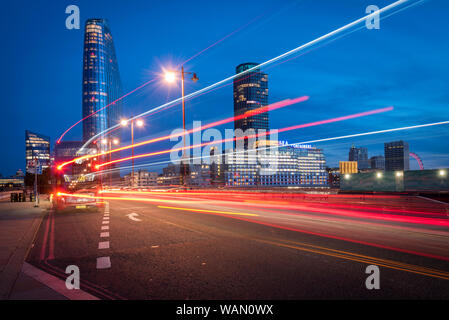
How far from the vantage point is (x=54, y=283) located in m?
5.11

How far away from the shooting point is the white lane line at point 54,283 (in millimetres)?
4508

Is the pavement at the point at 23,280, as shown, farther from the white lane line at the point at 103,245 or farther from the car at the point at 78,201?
the car at the point at 78,201

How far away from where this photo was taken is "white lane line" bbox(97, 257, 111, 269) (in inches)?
240

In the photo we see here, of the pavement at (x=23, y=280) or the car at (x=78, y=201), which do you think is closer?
the pavement at (x=23, y=280)

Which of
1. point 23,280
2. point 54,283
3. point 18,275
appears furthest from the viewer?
point 18,275

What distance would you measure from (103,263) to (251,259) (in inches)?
126

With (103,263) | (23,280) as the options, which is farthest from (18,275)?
(103,263)

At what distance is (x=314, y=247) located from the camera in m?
7.47

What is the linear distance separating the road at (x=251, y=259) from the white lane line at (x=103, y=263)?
33mm

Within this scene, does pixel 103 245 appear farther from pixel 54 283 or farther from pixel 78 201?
pixel 78 201

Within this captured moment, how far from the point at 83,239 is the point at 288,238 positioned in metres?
6.33

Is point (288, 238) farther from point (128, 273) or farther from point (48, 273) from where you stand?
point (48, 273)

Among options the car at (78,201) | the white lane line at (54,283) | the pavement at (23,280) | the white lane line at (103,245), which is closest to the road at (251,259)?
the white lane line at (103,245)

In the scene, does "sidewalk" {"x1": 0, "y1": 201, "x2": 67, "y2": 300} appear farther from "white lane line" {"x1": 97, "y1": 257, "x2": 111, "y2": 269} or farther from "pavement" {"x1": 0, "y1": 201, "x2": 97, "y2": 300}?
"white lane line" {"x1": 97, "y1": 257, "x2": 111, "y2": 269}
